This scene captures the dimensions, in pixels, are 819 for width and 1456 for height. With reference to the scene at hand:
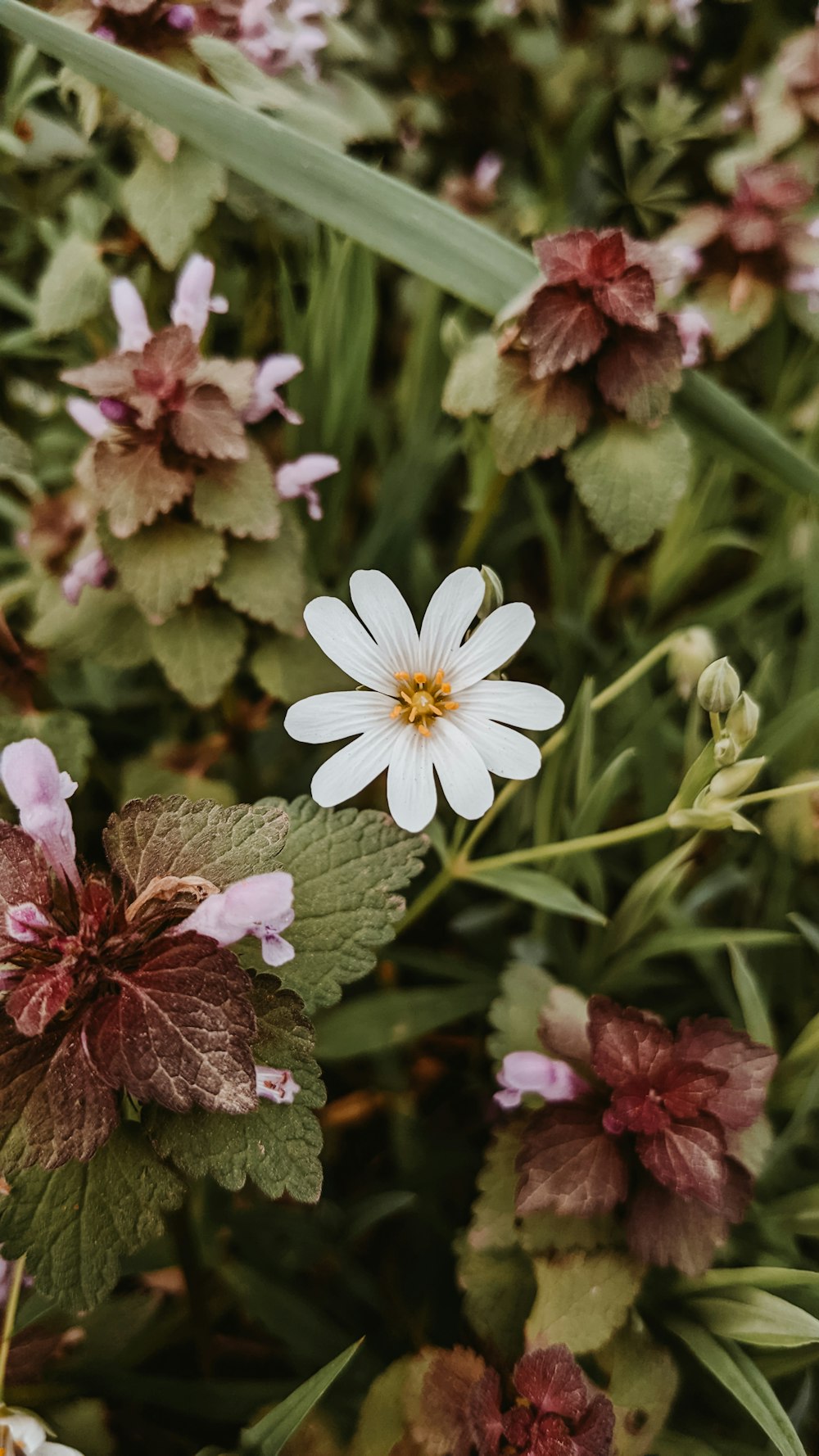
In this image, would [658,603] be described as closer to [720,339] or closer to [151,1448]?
[720,339]

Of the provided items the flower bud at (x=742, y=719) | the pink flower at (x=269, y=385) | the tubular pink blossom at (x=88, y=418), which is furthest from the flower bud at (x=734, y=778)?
the tubular pink blossom at (x=88, y=418)

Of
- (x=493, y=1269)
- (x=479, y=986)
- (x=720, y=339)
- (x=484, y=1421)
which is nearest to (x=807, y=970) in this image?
(x=479, y=986)

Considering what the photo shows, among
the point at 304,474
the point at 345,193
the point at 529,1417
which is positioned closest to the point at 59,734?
the point at 304,474

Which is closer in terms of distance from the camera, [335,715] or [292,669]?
[335,715]

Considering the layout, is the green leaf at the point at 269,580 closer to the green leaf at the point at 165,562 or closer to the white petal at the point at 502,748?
the green leaf at the point at 165,562

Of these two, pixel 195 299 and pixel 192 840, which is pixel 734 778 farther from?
pixel 195 299

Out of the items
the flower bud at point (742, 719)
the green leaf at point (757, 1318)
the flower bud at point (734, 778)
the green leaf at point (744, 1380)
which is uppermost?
the flower bud at point (742, 719)

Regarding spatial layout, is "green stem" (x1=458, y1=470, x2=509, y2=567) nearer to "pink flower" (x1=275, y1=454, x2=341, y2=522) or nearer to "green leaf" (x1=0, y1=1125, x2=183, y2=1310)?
"pink flower" (x1=275, y1=454, x2=341, y2=522)
